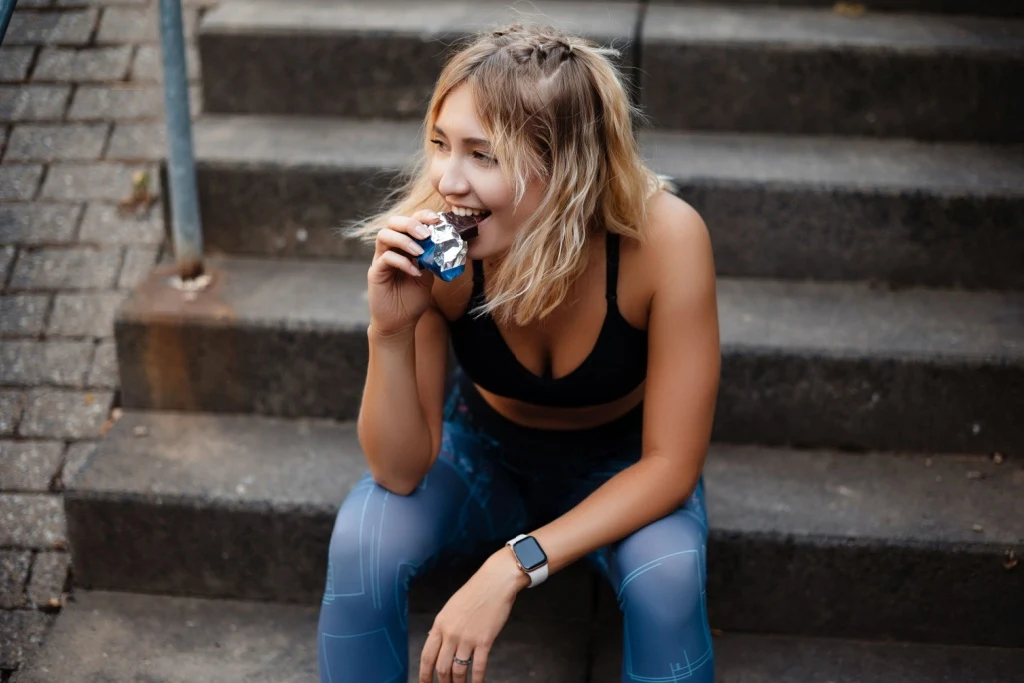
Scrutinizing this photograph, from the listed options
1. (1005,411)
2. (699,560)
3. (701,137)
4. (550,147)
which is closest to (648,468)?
(699,560)

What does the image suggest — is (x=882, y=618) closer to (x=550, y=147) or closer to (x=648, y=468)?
(x=648, y=468)

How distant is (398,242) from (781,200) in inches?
48.2

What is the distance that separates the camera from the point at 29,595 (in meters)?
2.27

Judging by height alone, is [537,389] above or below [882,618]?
above

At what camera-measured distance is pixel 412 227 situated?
1.65 metres

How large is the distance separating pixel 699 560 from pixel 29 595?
1.48 meters

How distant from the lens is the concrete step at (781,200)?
2.51 meters

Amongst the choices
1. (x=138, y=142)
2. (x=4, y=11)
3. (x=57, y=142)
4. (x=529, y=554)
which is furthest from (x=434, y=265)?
(x=57, y=142)

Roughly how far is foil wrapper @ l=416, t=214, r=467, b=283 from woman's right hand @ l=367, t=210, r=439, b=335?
2 cm

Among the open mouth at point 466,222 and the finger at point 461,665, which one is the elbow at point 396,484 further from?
the open mouth at point 466,222

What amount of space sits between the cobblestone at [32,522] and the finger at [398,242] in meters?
1.17

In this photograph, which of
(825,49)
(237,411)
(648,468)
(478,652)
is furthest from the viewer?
(825,49)

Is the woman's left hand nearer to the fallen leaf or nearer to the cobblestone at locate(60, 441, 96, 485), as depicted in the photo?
the cobblestone at locate(60, 441, 96, 485)

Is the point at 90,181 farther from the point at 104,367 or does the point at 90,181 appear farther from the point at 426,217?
the point at 426,217
